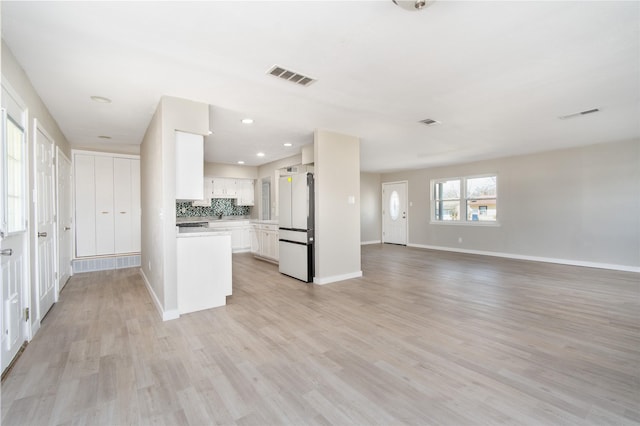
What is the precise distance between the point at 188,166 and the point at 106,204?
3.78 metres

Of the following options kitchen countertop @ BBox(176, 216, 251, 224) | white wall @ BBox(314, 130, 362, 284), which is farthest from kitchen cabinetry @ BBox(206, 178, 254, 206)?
white wall @ BBox(314, 130, 362, 284)

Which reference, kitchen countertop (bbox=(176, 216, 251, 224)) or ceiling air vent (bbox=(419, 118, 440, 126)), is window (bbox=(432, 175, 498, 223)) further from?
kitchen countertop (bbox=(176, 216, 251, 224))

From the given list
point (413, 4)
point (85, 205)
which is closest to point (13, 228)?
point (413, 4)

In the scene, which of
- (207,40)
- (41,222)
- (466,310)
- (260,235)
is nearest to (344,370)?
(466,310)

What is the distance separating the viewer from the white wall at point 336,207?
4680mm

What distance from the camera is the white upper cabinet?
339cm

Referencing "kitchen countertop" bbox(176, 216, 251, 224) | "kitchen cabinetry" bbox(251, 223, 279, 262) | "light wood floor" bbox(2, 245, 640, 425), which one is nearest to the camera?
"light wood floor" bbox(2, 245, 640, 425)

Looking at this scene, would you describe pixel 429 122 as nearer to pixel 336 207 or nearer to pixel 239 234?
pixel 336 207

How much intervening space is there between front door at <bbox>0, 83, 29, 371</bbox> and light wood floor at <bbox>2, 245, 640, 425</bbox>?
0.24 meters

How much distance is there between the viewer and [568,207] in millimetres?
6227

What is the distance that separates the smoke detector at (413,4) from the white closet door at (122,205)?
20.7 ft

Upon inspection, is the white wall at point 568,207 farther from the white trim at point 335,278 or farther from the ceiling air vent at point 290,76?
the ceiling air vent at point 290,76

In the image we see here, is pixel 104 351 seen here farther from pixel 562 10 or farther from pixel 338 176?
pixel 562 10

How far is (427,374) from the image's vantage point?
2119mm
